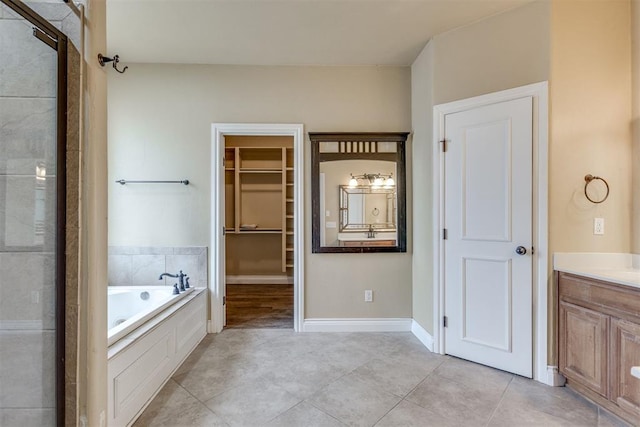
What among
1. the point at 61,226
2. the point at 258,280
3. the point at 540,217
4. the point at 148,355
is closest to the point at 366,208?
the point at 540,217

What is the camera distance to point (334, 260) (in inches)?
123

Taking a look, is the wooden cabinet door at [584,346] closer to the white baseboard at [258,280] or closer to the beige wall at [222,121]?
the beige wall at [222,121]

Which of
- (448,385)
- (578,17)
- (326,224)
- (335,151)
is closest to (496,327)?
(448,385)

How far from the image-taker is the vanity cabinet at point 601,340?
5.44 ft

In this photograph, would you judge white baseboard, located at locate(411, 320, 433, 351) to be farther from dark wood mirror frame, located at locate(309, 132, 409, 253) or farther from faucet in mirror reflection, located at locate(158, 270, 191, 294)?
faucet in mirror reflection, located at locate(158, 270, 191, 294)

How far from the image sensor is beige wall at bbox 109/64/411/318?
9.95ft

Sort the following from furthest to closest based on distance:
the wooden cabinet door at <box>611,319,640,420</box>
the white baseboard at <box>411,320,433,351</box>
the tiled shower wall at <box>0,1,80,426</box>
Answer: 1. the white baseboard at <box>411,320,433,351</box>
2. the wooden cabinet door at <box>611,319,640,420</box>
3. the tiled shower wall at <box>0,1,80,426</box>

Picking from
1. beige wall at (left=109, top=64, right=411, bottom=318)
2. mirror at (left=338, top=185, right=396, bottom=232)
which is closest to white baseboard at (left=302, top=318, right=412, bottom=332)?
beige wall at (left=109, top=64, right=411, bottom=318)

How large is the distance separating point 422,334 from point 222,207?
2397 mm

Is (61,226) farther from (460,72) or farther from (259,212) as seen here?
(259,212)

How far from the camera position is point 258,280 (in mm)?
5156

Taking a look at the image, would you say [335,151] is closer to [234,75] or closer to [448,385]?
[234,75]

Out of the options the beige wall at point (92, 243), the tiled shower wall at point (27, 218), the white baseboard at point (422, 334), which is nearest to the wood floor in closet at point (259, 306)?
the white baseboard at point (422, 334)

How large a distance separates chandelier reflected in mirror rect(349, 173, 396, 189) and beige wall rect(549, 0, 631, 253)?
1.35 meters
